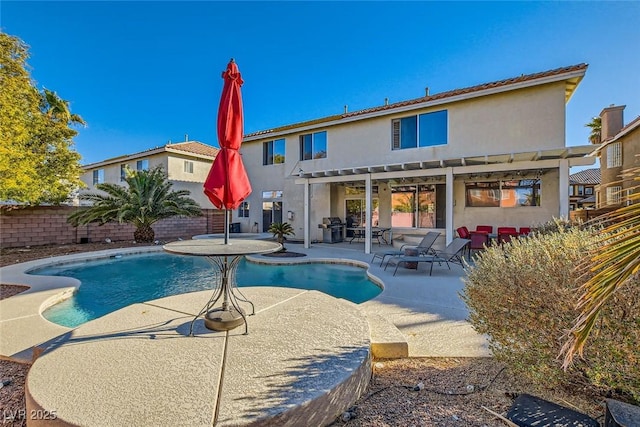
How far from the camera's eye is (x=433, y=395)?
9.21 ft

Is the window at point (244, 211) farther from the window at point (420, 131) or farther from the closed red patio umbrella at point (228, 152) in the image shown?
the closed red patio umbrella at point (228, 152)

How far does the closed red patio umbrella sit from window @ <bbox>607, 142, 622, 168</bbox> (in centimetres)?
2338

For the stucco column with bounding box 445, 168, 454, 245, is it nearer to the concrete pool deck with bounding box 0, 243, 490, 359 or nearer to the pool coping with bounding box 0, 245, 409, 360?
the concrete pool deck with bounding box 0, 243, 490, 359

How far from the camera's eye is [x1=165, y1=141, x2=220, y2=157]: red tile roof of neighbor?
22.5 m

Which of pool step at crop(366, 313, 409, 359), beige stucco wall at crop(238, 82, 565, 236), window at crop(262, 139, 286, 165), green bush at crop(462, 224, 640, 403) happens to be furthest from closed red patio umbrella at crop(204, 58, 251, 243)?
window at crop(262, 139, 286, 165)

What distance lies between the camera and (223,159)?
381 centimetres

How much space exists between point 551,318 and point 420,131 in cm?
1182

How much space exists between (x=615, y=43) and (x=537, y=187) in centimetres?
524

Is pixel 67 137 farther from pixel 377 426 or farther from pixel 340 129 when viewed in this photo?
pixel 377 426

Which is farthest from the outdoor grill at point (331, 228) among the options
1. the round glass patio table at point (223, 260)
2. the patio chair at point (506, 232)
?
the round glass patio table at point (223, 260)

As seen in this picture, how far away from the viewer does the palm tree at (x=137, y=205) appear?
13836 mm

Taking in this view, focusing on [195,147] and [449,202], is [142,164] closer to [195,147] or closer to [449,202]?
[195,147]

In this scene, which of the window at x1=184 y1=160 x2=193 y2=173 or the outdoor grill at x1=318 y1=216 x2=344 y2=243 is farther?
the window at x1=184 y1=160 x2=193 y2=173

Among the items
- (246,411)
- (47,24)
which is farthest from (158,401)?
(47,24)
